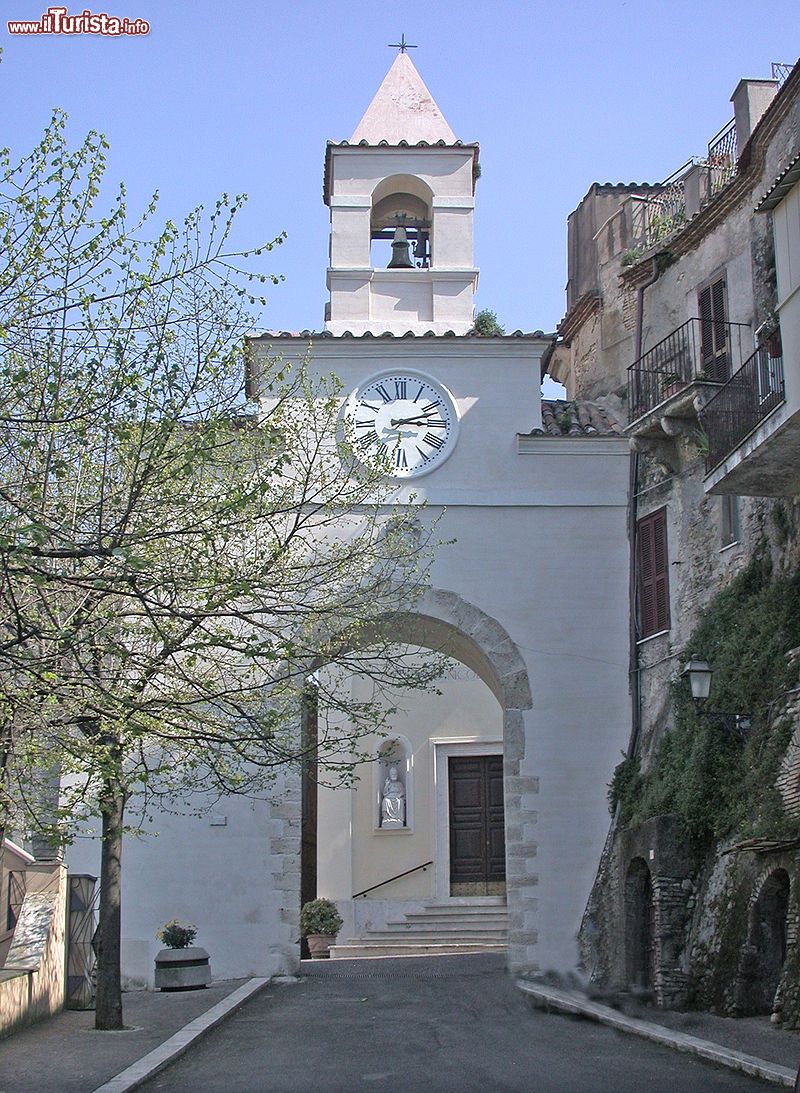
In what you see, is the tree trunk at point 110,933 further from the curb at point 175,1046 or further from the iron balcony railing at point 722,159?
the iron balcony railing at point 722,159

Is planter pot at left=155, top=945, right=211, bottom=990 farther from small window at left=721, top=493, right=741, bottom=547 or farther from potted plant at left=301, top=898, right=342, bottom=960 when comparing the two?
small window at left=721, top=493, right=741, bottom=547

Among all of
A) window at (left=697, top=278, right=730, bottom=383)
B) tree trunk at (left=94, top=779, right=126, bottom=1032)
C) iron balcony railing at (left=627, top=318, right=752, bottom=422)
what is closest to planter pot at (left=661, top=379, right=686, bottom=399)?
iron balcony railing at (left=627, top=318, right=752, bottom=422)

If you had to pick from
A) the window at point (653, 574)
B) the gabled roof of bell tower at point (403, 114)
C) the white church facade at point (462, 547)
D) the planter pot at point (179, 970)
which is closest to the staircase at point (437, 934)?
the white church facade at point (462, 547)

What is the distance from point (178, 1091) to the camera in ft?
32.6

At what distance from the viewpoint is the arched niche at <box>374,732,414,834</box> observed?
86.4 feet

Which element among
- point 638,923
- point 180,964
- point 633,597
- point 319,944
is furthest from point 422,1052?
point 319,944

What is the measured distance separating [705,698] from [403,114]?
456 inches

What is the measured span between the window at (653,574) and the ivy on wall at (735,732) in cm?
152

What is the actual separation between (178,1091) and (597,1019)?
536 centimetres

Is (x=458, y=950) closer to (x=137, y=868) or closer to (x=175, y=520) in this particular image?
(x=137, y=868)

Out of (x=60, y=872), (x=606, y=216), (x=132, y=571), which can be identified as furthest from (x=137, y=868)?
(x=606, y=216)

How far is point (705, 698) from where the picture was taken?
14.5 metres

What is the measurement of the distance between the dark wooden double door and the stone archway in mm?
6915

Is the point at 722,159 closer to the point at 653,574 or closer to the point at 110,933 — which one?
the point at 653,574
